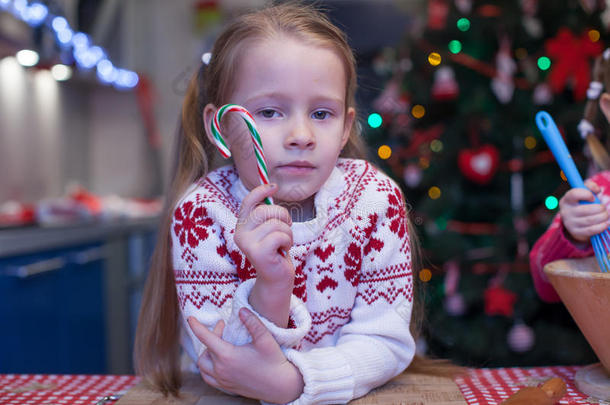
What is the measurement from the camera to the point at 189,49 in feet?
15.9

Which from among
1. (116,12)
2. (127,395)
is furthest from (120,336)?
(127,395)

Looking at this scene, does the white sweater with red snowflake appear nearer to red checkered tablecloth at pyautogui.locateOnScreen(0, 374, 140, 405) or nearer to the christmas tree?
red checkered tablecloth at pyautogui.locateOnScreen(0, 374, 140, 405)

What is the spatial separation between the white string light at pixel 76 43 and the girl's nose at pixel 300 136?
197 cm

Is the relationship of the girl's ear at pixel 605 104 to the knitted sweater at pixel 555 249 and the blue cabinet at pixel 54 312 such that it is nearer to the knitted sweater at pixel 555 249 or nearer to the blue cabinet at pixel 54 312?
the knitted sweater at pixel 555 249

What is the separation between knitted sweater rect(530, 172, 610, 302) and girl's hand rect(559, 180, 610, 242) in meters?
0.06

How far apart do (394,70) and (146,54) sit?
2637 mm

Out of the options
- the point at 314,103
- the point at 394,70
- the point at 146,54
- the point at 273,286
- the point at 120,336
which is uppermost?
the point at 146,54

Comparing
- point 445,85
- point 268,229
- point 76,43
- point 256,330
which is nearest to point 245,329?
point 256,330

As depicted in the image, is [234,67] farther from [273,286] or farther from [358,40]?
[358,40]

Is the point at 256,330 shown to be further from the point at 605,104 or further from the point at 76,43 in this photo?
the point at 76,43

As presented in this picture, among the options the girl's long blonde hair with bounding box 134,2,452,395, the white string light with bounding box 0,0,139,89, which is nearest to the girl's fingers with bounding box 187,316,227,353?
the girl's long blonde hair with bounding box 134,2,452,395

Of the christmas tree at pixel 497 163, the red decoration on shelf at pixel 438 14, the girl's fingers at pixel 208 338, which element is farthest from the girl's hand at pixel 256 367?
the red decoration on shelf at pixel 438 14

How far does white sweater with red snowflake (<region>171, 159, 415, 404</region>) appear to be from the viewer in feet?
2.63

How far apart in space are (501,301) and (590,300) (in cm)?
142
